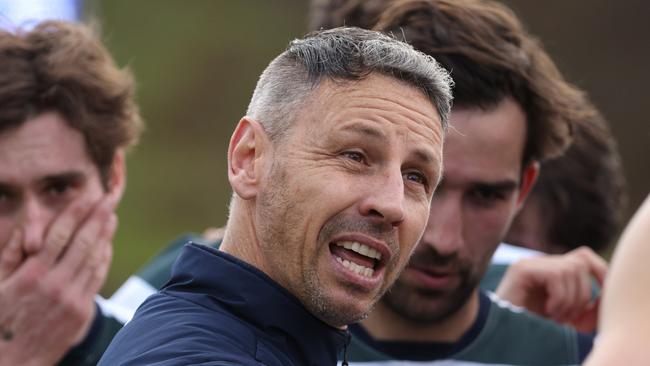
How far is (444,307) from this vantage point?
3969mm

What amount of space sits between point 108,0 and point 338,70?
14521 mm

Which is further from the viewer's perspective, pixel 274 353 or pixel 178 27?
pixel 178 27

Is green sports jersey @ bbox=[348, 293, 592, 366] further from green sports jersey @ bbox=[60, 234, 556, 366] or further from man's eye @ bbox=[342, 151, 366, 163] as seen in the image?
man's eye @ bbox=[342, 151, 366, 163]

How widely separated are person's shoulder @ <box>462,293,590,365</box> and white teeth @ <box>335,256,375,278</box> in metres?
1.46

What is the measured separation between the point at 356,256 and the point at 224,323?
1.08 ft

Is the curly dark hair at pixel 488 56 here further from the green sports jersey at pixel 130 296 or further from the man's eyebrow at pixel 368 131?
the man's eyebrow at pixel 368 131

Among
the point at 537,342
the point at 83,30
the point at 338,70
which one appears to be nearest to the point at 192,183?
the point at 83,30

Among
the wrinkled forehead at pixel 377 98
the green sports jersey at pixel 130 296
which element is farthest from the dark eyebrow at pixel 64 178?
the wrinkled forehead at pixel 377 98

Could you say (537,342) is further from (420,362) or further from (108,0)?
(108,0)

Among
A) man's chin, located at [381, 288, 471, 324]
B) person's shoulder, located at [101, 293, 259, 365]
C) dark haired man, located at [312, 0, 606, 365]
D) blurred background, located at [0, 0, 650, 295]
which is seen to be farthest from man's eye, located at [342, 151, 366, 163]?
blurred background, located at [0, 0, 650, 295]

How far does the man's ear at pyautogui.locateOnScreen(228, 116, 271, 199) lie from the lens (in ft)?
8.86

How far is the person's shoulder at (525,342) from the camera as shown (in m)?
4.01

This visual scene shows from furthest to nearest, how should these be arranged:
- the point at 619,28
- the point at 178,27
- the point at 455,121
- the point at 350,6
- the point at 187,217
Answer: the point at 178,27, the point at 187,217, the point at 619,28, the point at 350,6, the point at 455,121

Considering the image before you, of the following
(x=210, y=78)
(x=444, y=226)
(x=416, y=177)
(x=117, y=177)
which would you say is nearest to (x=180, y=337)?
(x=416, y=177)
